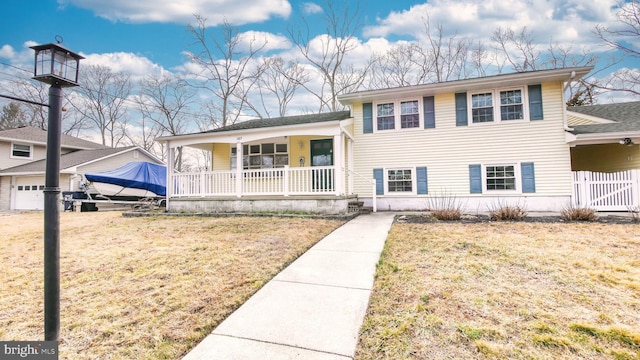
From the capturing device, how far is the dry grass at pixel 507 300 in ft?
7.70

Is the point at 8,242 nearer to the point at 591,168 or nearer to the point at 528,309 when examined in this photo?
the point at 528,309

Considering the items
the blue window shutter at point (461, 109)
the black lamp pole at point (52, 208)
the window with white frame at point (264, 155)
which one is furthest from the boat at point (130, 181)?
the blue window shutter at point (461, 109)

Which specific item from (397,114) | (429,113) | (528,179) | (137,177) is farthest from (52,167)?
(137,177)

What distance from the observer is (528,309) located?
289 centimetres

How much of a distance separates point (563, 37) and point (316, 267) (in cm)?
2456

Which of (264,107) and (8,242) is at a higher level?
(264,107)

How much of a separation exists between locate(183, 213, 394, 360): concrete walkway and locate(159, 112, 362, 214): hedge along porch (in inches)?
195

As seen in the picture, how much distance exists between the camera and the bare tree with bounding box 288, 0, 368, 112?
21344 millimetres

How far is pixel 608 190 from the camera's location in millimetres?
9164

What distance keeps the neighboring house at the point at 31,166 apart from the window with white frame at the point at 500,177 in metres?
21.9

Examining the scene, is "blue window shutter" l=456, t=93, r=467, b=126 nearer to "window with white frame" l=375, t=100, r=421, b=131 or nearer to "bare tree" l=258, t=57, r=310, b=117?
"window with white frame" l=375, t=100, r=421, b=131

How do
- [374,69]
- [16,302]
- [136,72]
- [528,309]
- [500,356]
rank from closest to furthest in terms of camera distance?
[500,356] < [528,309] < [16,302] < [374,69] < [136,72]

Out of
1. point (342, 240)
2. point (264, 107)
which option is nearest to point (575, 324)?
point (342, 240)

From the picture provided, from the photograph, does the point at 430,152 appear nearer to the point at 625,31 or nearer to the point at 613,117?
the point at 613,117
